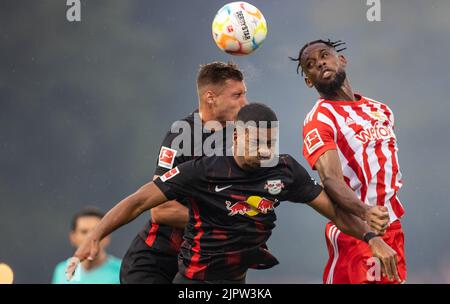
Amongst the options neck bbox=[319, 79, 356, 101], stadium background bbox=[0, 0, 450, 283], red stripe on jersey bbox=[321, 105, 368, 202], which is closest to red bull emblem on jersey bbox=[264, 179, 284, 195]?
red stripe on jersey bbox=[321, 105, 368, 202]

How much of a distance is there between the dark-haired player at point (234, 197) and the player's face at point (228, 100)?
912 mm

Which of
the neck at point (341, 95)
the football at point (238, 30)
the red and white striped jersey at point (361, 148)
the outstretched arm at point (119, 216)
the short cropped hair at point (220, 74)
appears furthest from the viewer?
the football at point (238, 30)

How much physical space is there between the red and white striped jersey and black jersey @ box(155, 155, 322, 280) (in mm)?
736

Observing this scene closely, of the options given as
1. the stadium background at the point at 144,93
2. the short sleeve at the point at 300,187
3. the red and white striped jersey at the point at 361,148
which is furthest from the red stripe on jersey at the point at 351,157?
the stadium background at the point at 144,93

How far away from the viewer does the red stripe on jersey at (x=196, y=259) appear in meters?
4.09

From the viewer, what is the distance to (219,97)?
5.06 meters

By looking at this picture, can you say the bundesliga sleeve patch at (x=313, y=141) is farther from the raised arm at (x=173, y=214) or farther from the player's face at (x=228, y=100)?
the raised arm at (x=173, y=214)

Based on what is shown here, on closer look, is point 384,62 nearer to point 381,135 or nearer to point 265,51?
point 265,51

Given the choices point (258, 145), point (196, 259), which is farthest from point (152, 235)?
point (258, 145)

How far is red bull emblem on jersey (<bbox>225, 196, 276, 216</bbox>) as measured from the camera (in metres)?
4.03

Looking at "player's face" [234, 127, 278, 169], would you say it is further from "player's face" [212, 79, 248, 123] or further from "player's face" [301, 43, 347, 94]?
"player's face" [301, 43, 347, 94]

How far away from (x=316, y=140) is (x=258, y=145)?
979mm

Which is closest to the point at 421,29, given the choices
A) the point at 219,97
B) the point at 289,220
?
the point at 289,220
